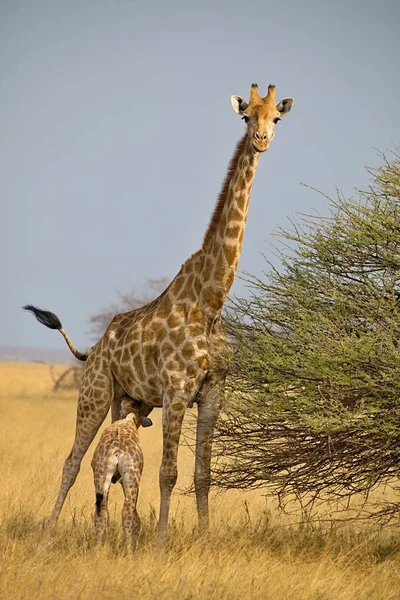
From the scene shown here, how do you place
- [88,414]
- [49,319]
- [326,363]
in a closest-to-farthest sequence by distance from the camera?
1. [326,363]
2. [88,414]
3. [49,319]

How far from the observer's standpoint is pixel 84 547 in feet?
23.6

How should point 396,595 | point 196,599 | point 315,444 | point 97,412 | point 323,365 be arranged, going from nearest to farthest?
point 196,599
point 396,595
point 323,365
point 315,444
point 97,412

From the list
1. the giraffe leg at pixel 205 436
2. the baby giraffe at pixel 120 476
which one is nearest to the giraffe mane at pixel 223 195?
the giraffe leg at pixel 205 436

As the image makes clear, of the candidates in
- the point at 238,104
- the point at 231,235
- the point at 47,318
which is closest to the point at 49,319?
the point at 47,318

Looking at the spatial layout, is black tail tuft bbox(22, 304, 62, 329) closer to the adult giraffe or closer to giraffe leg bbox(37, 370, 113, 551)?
giraffe leg bbox(37, 370, 113, 551)

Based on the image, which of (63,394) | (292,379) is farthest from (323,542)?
(63,394)

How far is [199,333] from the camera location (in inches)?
301

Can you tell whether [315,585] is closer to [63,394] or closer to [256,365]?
[256,365]

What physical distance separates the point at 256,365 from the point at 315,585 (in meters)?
1.66

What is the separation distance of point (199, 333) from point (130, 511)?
1468 mm

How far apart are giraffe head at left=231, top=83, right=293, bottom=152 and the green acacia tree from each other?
0.87m

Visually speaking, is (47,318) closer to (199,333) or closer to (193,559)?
(199,333)

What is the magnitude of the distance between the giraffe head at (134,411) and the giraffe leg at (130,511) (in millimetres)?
743

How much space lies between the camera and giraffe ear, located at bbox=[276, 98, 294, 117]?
7629 mm
